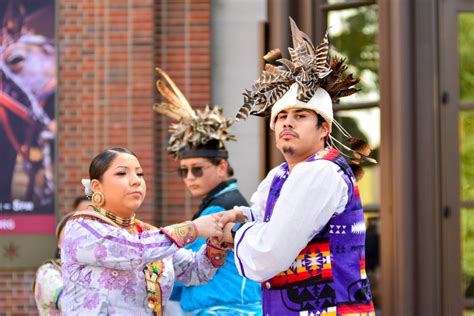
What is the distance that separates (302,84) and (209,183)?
1.96 meters

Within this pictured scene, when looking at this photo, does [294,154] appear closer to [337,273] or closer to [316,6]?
[337,273]

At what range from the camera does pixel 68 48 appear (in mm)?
8805

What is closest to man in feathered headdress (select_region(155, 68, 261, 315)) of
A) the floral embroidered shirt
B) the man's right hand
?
the floral embroidered shirt

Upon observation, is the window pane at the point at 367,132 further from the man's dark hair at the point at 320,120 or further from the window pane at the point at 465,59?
the man's dark hair at the point at 320,120

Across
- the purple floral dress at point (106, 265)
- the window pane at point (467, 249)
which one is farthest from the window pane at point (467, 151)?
the purple floral dress at point (106, 265)

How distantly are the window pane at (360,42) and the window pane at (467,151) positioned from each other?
0.85m

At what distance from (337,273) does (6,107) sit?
205 inches

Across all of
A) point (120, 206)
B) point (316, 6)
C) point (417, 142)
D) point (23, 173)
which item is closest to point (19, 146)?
point (23, 173)

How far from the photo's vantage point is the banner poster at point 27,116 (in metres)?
8.77

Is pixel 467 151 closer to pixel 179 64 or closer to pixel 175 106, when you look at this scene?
pixel 175 106

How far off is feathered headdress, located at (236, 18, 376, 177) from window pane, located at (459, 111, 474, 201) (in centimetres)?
316

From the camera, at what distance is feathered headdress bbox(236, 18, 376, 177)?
14.9 ft

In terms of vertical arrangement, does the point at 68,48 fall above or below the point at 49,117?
above

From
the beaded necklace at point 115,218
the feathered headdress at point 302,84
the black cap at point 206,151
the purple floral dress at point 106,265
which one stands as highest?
the feathered headdress at point 302,84
